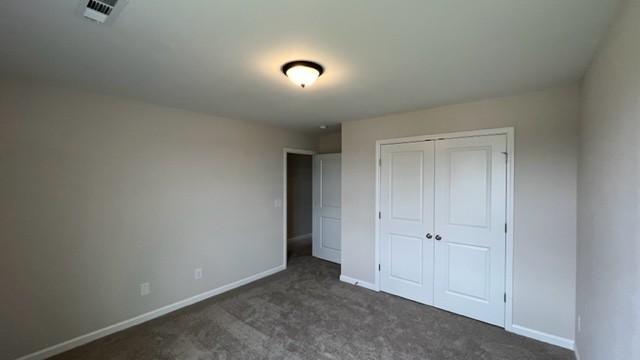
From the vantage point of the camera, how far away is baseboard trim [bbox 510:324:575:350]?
7.53 feet

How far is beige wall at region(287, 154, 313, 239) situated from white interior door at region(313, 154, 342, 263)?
151 cm

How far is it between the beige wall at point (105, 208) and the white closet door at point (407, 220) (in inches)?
80.3

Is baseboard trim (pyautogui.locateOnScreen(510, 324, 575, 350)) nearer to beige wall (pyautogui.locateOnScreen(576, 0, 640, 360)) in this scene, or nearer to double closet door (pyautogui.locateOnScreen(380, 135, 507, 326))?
double closet door (pyautogui.locateOnScreen(380, 135, 507, 326))

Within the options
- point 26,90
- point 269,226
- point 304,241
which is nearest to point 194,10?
point 26,90

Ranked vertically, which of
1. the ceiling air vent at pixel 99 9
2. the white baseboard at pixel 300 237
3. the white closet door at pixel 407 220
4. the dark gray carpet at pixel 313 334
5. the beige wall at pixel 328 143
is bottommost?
the dark gray carpet at pixel 313 334

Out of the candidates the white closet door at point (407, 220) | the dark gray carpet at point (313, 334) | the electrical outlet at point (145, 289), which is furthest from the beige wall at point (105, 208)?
the white closet door at point (407, 220)

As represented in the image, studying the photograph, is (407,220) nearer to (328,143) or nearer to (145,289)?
(328,143)

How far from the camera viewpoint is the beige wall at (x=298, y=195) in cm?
635

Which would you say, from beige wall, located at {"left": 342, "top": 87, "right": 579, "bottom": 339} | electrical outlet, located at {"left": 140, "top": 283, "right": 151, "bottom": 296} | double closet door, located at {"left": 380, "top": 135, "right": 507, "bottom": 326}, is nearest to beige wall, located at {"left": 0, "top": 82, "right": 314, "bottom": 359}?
electrical outlet, located at {"left": 140, "top": 283, "right": 151, "bottom": 296}

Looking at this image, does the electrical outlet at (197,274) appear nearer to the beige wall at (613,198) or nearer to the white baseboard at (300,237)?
the white baseboard at (300,237)

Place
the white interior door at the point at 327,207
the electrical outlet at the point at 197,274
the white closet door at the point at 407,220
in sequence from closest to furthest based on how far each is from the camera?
the white closet door at the point at 407,220 < the electrical outlet at the point at 197,274 < the white interior door at the point at 327,207

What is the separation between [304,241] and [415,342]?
406 cm

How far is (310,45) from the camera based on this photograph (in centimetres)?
159

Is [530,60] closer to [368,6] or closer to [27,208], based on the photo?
[368,6]
